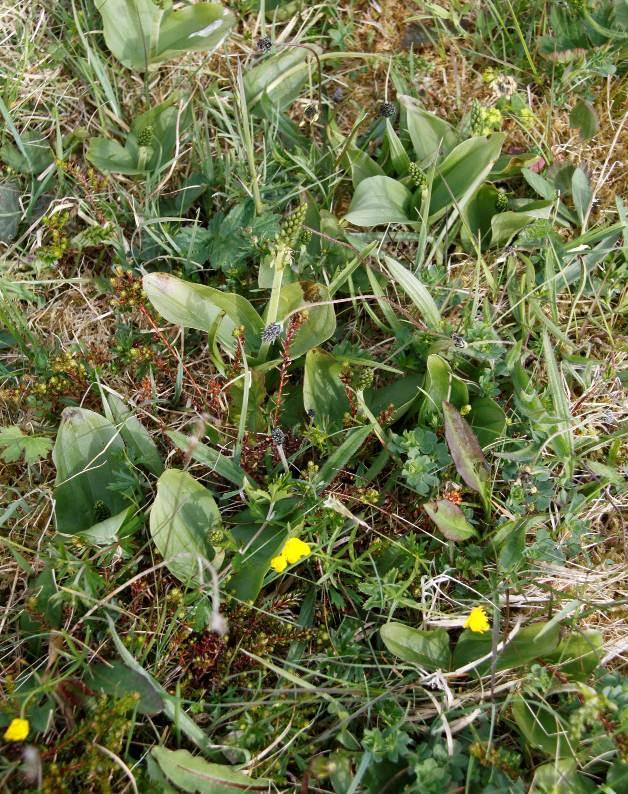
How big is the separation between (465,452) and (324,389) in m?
0.51

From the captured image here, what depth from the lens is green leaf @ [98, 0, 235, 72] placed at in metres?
2.90

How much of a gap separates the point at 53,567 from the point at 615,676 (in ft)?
5.33

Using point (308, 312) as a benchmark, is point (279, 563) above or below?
below

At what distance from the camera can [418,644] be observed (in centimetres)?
213

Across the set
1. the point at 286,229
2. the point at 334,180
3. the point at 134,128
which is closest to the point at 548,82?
the point at 334,180

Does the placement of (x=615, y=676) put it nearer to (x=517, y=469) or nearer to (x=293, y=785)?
(x=517, y=469)

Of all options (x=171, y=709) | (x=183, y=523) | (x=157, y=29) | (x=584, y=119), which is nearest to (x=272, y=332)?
(x=183, y=523)

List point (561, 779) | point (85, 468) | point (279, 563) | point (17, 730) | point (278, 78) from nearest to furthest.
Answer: point (17, 730), point (561, 779), point (279, 563), point (85, 468), point (278, 78)

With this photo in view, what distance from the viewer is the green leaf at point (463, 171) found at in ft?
8.74

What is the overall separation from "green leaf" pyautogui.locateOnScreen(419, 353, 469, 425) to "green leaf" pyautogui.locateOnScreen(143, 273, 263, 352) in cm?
60

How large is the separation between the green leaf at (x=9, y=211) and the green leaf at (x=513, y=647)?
2161 mm

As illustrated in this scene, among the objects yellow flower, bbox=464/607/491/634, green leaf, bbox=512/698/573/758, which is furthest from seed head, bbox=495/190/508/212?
green leaf, bbox=512/698/573/758

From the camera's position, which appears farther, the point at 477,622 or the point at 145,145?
the point at 145,145

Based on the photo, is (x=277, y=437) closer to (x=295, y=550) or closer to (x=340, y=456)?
(x=340, y=456)
